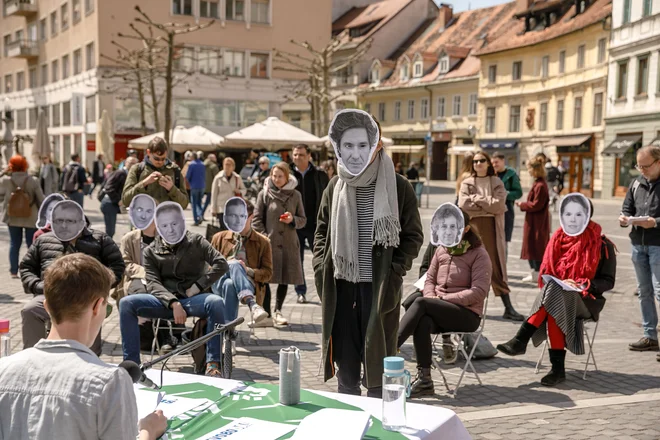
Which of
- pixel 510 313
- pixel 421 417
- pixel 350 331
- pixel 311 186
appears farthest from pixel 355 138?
pixel 311 186

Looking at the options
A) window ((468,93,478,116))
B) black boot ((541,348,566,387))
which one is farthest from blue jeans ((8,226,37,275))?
window ((468,93,478,116))

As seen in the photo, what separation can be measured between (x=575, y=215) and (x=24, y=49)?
191 ft

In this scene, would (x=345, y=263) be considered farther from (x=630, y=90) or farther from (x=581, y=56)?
(x=581, y=56)

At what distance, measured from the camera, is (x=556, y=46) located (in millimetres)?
45031

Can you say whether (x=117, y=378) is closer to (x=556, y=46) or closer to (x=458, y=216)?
(x=458, y=216)

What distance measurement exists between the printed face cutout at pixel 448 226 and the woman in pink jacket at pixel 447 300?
73 mm

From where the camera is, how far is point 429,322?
6.18 m

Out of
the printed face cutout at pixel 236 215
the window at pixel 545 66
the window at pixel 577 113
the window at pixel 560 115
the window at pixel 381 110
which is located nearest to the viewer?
the printed face cutout at pixel 236 215

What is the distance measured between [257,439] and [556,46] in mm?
45256

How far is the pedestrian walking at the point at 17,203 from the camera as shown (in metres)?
11.6

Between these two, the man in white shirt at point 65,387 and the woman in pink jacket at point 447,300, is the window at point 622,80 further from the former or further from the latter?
the man in white shirt at point 65,387

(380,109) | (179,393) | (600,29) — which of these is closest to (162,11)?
(380,109)

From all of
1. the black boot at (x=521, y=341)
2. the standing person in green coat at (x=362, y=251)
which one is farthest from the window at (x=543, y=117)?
the standing person in green coat at (x=362, y=251)

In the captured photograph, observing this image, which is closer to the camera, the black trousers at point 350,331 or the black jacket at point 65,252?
the black trousers at point 350,331
